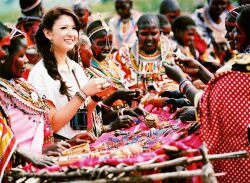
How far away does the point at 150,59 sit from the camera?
7793 mm

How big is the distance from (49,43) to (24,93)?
3.20ft

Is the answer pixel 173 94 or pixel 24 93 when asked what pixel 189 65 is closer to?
pixel 173 94

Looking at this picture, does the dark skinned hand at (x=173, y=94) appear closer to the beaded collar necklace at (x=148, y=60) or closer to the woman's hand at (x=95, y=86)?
the woman's hand at (x=95, y=86)

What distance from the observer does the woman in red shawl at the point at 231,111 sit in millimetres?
4176

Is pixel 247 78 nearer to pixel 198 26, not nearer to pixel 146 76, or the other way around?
pixel 146 76

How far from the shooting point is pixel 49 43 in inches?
215

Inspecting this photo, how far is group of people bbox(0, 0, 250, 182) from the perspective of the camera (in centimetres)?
420

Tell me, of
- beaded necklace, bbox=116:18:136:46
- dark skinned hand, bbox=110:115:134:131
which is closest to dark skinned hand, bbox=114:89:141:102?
dark skinned hand, bbox=110:115:134:131

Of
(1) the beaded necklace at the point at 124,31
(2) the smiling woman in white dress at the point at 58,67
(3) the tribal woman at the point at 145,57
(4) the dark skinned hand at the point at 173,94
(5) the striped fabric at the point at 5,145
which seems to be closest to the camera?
(5) the striped fabric at the point at 5,145

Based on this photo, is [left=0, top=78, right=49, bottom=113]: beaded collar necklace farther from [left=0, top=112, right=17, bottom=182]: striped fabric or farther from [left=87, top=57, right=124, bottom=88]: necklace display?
[left=87, top=57, right=124, bottom=88]: necklace display

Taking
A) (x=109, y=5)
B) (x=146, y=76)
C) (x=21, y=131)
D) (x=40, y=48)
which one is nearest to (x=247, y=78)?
(x=21, y=131)

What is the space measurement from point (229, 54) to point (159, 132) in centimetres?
563

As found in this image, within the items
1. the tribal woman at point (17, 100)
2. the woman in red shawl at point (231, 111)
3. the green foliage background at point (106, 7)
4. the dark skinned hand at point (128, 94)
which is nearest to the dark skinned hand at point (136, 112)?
the dark skinned hand at point (128, 94)

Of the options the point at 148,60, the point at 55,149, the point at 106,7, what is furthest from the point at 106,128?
the point at 106,7
